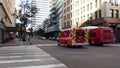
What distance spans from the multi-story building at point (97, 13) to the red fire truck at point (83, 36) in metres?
23.5

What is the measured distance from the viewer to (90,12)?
71.4 m

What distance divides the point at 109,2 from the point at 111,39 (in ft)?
90.9

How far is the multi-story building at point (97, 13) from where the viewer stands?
62219mm

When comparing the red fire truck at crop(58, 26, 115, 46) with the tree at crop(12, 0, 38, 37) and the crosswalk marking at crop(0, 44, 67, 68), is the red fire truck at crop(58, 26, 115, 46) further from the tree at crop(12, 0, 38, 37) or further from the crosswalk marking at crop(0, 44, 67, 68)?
the tree at crop(12, 0, 38, 37)

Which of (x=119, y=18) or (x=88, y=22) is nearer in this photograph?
(x=119, y=18)

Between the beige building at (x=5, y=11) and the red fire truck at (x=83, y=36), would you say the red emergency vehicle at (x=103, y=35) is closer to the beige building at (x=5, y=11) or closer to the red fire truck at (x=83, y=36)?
the red fire truck at (x=83, y=36)

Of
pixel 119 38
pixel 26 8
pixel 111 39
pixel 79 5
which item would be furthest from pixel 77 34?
pixel 79 5

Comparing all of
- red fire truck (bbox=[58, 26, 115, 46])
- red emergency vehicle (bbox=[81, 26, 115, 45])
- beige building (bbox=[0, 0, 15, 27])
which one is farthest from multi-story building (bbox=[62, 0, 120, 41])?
red emergency vehicle (bbox=[81, 26, 115, 45])

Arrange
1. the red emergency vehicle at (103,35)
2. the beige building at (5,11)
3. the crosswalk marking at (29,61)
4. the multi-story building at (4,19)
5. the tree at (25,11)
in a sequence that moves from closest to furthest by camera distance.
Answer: the crosswalk marking at (29,61) → the red emergency vehicle at (103,35) → the multi-story building at (4,19) → the beige building at (5,11) → the tree at (25,11)

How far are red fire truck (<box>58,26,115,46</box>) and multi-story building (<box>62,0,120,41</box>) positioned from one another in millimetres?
23480

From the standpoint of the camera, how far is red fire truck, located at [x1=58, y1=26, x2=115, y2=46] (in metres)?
31.2

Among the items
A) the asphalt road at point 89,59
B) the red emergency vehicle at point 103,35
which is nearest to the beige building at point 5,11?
the red emergency vehicle at point 103,35

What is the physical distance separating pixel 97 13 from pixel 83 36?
3549cm

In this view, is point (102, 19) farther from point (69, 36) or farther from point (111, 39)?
point (69, 36)
